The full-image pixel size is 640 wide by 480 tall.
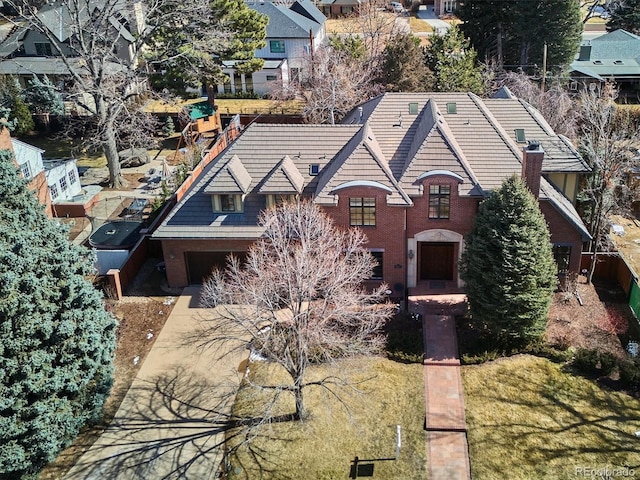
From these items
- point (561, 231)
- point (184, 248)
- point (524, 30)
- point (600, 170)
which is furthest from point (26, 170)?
point (524, 30)

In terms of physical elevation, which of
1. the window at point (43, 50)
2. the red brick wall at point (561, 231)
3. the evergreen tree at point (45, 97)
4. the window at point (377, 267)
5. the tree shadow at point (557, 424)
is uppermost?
the window at point (43, 50)

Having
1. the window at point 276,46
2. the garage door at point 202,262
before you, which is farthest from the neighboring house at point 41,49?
the garage door at point 202,262

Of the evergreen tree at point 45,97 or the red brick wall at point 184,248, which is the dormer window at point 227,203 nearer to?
the red brick wall at point 184,248

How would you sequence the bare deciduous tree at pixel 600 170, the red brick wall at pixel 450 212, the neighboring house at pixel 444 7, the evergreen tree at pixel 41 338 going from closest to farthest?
the evergreen tree at pixel 41 338
the red brick wall at pixel 450 212
the bare deciduous tree at pixel 600 170
the neighboring house at pixel 444 7

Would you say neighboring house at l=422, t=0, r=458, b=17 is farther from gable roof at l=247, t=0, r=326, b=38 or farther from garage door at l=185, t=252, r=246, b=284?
garage door at l=185, t=252, r=246, b=284

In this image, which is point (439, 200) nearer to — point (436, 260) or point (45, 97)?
point (436, 260)

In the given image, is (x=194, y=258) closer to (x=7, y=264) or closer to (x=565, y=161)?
(x=7, y=264)
